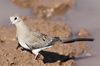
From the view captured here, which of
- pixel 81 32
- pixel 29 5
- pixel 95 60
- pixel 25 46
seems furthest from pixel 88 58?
pixel 29 5

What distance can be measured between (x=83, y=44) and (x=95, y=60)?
430 millimetres

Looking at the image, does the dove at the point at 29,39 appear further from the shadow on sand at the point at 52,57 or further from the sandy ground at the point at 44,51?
the shadow on sand at the point at 52,57

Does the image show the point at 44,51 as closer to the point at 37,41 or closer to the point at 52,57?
the point at 52,57

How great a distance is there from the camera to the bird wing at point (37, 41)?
7443 millimetres

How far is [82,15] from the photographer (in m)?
9.84

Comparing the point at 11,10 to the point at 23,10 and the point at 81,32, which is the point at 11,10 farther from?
the point at 81,32

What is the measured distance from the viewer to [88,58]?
335 inches

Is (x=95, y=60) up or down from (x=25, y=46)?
down

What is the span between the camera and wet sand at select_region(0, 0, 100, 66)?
363 inches

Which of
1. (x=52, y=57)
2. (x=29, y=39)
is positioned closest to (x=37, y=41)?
(x=29, y=39)

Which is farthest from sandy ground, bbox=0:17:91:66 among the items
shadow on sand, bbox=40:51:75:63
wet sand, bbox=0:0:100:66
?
wet sand, bbox=0:0:100:66

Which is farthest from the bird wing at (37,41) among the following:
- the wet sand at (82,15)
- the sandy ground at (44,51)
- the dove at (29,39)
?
the wet sand at (82,15)

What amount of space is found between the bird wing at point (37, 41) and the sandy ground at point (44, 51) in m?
0.40

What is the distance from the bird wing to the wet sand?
1340mm
